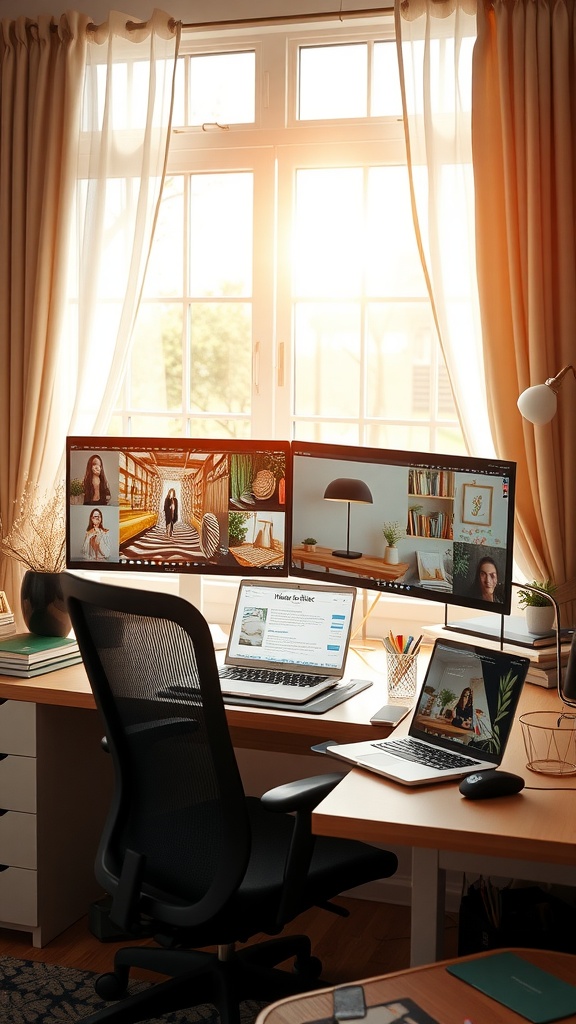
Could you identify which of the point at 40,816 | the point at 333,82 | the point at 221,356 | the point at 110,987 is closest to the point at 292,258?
the point at 221,356

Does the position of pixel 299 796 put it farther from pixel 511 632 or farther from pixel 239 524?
pixel 239 524

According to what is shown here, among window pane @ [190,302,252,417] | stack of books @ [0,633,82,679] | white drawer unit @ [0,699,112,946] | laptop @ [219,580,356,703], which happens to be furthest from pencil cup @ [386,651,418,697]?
window pane @ [190,302,252,417]

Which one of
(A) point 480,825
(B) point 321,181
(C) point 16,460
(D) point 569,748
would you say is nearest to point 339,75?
(B) point 321,181

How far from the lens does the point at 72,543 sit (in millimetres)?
2812

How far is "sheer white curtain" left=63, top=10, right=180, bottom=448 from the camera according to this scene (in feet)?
10.1

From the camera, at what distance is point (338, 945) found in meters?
2.70

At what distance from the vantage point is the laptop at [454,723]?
1.84 m

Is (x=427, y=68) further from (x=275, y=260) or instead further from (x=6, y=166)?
(x=6, y=166)

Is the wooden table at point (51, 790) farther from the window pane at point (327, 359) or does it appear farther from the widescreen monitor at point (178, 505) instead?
the window pane at point (327, 359)

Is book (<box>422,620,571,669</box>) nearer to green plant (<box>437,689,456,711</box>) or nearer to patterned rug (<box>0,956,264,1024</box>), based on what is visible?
green plant (<box>437,689,456,711</box>)

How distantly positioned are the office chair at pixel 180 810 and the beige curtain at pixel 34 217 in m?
1.36

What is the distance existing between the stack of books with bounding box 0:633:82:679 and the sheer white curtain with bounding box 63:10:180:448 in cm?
72

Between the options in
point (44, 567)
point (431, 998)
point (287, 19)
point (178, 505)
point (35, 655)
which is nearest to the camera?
point (431, 998)

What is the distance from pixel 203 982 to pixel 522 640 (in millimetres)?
1021
